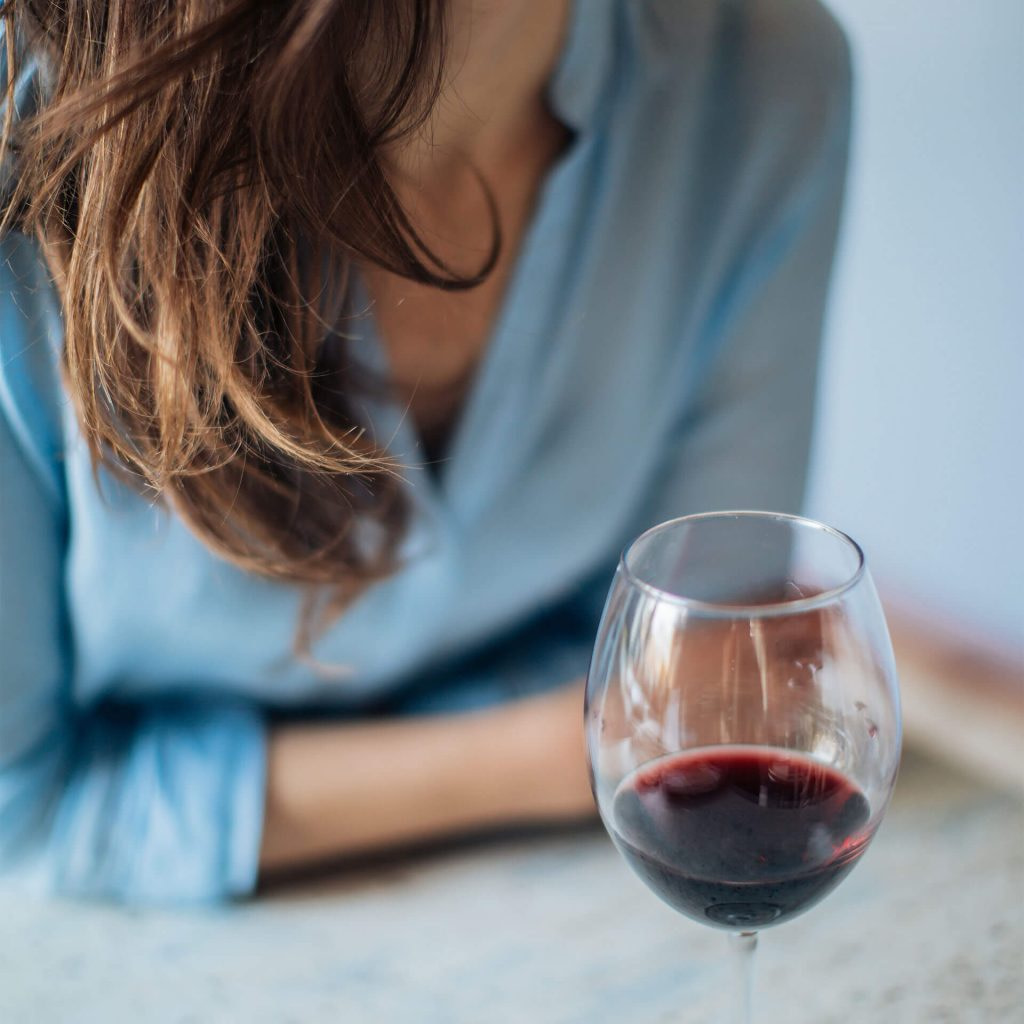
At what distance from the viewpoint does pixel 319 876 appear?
812mm

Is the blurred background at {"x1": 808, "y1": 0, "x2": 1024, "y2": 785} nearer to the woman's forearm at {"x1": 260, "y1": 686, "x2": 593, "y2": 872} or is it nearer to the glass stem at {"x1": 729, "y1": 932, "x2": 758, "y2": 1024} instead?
the woman's forearm at {"x1": 260, "y1": 686, "x2": 593, "y2": 872}

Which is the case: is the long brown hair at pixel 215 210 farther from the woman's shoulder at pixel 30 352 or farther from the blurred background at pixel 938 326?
the blurred background at pixel 938 326

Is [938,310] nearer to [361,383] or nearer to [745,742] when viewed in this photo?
[361,383]

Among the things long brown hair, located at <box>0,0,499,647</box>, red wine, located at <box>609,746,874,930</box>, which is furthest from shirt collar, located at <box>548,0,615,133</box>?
red wine, located at <box>609,746,874,930</box>

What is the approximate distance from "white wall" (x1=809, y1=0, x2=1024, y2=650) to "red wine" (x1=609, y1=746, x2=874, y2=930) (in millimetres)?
896

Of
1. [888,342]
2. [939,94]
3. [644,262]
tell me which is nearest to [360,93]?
[644,262]

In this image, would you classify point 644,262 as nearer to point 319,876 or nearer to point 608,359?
point 608,359

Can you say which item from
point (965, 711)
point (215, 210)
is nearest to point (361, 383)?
point (215, 210)

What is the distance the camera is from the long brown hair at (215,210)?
0.57m

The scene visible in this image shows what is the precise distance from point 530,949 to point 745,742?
11.1 inches

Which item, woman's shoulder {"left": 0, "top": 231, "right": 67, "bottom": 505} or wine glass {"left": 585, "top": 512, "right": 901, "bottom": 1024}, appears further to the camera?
woman's shoulder {"left": 0, "top": 231, "right": 67, "bottom": 505}

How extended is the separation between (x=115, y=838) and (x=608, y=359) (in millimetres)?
507

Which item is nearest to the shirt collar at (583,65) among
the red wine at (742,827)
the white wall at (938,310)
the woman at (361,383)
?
the woman at (361,383)

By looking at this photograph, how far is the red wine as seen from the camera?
1.64 feet
